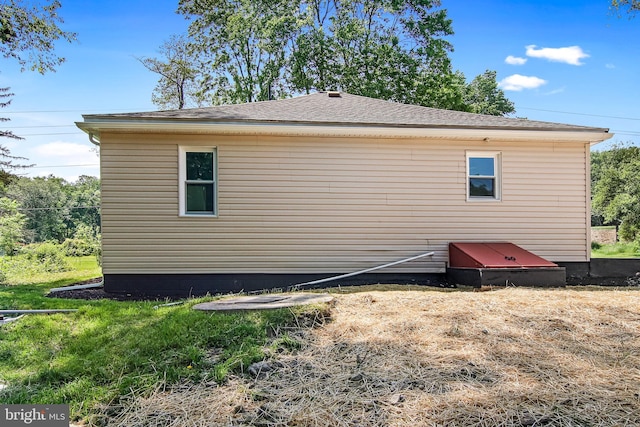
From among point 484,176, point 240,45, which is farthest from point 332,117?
point 240,45

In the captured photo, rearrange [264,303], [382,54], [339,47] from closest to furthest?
A: [264,303] < [382,54] < [339,47]

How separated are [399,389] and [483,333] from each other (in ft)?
4.37

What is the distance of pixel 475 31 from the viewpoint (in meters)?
18.1

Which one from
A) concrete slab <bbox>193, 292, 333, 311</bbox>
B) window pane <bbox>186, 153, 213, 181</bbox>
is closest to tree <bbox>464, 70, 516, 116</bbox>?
window pane <bbox>186, 153, 213, 181</bbox>

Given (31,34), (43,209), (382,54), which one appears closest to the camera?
(31,34)

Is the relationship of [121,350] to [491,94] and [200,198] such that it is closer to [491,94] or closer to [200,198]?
[200,198]

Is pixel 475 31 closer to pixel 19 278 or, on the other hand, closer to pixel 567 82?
pixel 567 82

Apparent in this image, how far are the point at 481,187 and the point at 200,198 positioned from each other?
17.2ft

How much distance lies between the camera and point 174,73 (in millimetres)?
23812

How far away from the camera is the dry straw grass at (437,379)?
216cm

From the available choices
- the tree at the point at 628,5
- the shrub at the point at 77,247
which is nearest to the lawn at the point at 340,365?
the tree at the point at 628,5

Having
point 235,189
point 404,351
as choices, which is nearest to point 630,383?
point 404,351

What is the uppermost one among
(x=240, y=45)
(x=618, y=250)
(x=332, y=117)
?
(x=240, y=45)

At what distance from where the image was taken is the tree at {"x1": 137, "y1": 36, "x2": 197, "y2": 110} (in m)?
A: 23.5
